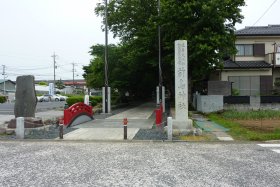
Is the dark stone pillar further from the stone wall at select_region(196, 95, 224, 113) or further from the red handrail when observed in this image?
the stone wall at select_region(196, 95, 224, 113)

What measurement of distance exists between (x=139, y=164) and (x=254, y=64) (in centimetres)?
2426

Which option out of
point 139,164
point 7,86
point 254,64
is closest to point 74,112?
point 139,164

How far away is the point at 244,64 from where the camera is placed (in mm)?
30297

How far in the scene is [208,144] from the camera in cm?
1215

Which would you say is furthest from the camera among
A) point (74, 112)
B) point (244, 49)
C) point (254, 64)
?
point (244, 49)

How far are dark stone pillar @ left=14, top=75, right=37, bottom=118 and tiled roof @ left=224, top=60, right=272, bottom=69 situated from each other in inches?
741

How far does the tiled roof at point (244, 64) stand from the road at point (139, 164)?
18.6 meters

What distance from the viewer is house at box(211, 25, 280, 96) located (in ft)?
96.4

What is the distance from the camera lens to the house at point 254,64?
29.4 metres

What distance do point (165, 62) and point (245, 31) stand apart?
9589 millimetres

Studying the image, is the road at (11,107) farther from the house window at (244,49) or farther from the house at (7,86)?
the house at (7,86)

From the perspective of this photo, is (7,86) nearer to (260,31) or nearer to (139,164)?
(260,31)

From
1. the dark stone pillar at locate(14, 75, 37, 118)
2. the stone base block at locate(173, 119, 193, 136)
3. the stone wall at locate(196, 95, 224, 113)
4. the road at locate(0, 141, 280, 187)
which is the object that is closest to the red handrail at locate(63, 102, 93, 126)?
the dark stone pillar at locate(14, 75, 37, 118)

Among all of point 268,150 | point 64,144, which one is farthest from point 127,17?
point 268,150
